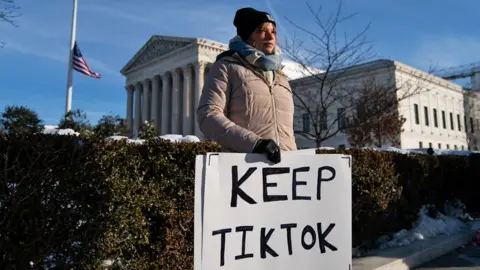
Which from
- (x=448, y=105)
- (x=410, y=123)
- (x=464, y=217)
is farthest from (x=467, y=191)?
(x=448, y=105)

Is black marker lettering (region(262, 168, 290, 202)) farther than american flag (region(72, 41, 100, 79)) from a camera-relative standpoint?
No

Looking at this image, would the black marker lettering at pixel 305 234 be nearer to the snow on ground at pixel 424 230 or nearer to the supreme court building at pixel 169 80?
the snow on ground at pixel 424 230

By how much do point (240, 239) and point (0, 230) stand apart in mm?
2490

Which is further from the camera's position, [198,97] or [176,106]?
[176,106]

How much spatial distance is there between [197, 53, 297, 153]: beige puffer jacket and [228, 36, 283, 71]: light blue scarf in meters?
0.04

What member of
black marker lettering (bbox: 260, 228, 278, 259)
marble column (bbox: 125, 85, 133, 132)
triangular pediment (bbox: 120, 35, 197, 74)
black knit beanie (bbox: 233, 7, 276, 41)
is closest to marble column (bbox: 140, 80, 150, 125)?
triangular pediment (bbox: 120, 35, 197, 74)

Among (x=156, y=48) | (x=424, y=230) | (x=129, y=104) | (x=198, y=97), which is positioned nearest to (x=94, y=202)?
(x=424, y=230)

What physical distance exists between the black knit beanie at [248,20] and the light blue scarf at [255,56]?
0.05 meters

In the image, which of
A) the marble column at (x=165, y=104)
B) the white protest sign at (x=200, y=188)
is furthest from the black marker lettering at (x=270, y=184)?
the marble column at (x=165, y=104)

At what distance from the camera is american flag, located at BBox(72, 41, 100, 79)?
21.8 metres

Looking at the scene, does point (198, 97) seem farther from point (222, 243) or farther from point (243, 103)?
point (222, 243)

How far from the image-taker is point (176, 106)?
59.4 metres

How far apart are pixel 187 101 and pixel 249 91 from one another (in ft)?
181

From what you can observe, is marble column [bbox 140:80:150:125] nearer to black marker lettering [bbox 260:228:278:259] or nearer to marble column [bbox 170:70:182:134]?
marble column [bbox 170:70:182:134]
